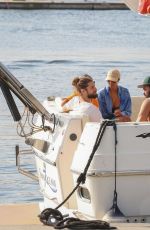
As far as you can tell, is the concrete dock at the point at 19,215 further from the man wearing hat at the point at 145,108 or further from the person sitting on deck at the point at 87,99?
the man wearing hat at the point at 145,108

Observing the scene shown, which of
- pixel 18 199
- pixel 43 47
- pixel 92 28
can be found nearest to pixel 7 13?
pixel 92 28

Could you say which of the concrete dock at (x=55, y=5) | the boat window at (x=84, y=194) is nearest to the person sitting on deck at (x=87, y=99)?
the boat window at (x=84, y=194)

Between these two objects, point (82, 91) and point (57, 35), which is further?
point (57, 35)

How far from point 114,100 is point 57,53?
36.2 meters

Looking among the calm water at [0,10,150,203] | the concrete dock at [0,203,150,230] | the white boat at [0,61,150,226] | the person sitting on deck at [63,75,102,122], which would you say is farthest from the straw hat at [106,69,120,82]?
the calm water at [0,10,150,203]

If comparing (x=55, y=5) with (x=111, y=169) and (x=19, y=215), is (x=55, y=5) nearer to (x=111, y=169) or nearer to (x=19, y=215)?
(x=19, y=215)

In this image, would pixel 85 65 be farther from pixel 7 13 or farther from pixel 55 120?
pixel 7 13

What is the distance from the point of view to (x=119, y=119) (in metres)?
11.1

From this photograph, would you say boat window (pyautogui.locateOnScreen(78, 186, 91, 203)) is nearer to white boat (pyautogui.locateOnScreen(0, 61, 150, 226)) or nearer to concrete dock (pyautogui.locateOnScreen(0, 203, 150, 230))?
white boat (pyautogui.locateOnScreen(0, 61, 150, 226))

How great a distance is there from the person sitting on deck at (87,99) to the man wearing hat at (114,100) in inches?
13.8

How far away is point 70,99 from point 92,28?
61.8 metres

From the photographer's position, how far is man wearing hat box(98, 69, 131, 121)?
11414 mm

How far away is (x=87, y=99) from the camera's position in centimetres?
1103

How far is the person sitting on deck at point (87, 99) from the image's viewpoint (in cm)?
1083
